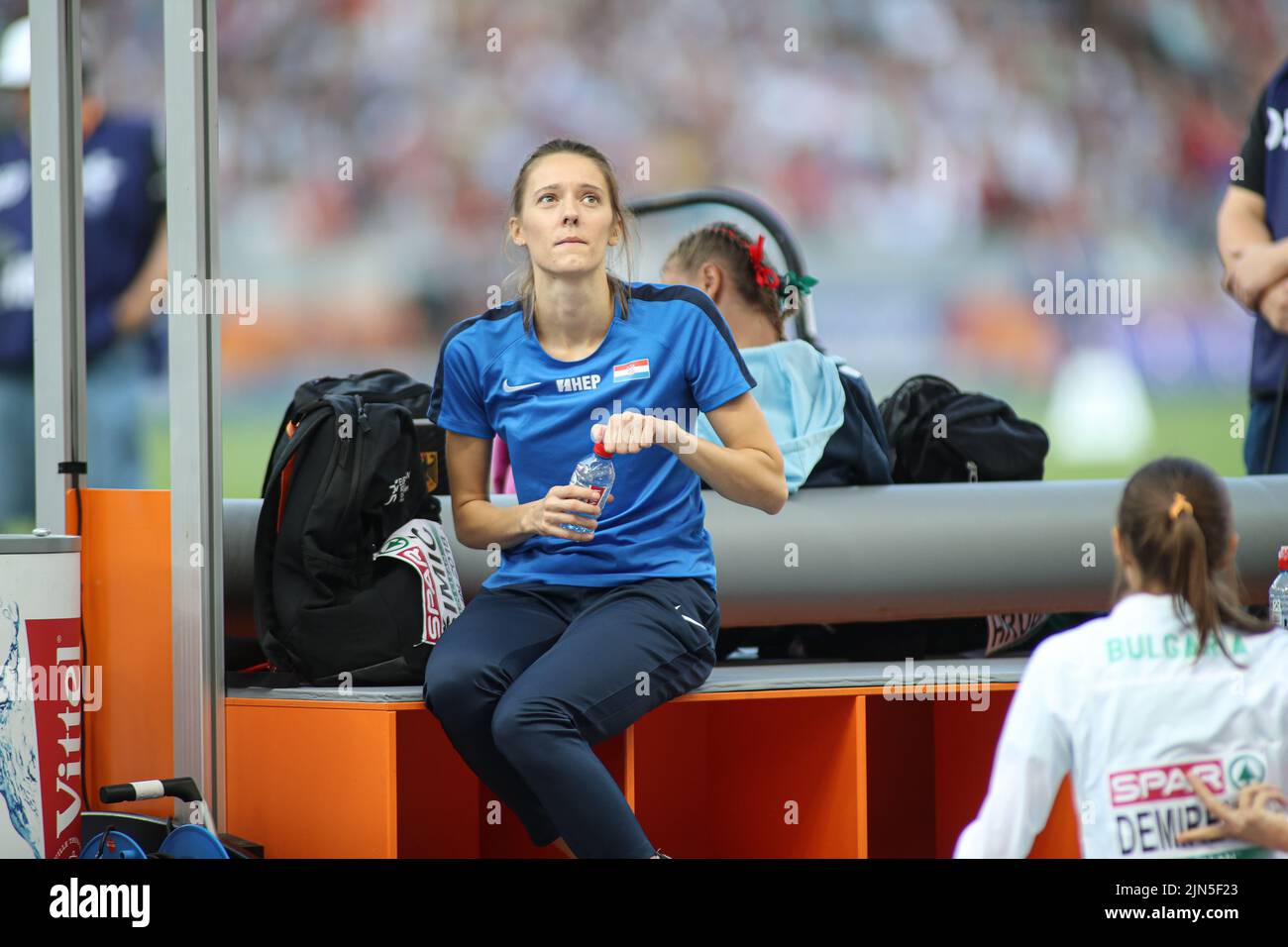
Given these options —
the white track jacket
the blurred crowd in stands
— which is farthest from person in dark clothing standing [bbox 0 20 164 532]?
the white track jacket

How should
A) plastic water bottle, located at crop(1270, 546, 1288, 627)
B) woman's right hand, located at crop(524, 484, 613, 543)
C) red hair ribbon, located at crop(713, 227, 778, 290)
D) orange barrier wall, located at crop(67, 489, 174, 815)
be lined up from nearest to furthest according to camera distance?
woman's right hand, located at crop(524, 484, 613, 543), orange barrier wall, located at crop(67, 489, 174, 815), plastic water bottle, located at crop(1270, 546, 1288, 627), red hair ribbon, located at crop(713, 227, 778, 290)

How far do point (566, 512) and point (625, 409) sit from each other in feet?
0.71

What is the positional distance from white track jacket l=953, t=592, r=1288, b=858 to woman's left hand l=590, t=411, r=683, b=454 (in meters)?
0.75

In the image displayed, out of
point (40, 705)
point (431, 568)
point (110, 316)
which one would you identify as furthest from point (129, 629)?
point (110, 316)

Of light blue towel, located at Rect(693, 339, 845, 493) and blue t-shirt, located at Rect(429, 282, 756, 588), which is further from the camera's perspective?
light blue towel, located at Rect(693, 339, 845, 493)

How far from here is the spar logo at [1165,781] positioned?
4.66 ft

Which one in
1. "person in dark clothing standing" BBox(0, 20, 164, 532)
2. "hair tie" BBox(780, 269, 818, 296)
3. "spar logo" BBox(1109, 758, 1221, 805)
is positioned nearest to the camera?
"spar logo" BBox(1109, 758, 1221, 805)

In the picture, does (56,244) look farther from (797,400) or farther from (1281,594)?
(1281,594)

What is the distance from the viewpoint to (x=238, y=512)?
2557mm

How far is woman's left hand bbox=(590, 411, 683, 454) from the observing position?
2016 mm

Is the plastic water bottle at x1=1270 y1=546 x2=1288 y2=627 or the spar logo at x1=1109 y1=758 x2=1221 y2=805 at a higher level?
the plastic water bottle at x1=1270 y1=546 x2=1288 y2=627

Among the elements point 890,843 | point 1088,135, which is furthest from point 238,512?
point 1088,135

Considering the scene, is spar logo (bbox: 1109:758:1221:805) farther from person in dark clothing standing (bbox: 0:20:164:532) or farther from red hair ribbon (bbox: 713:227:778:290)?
person in dark clothing standing (bbox: 0:20:164:532)
